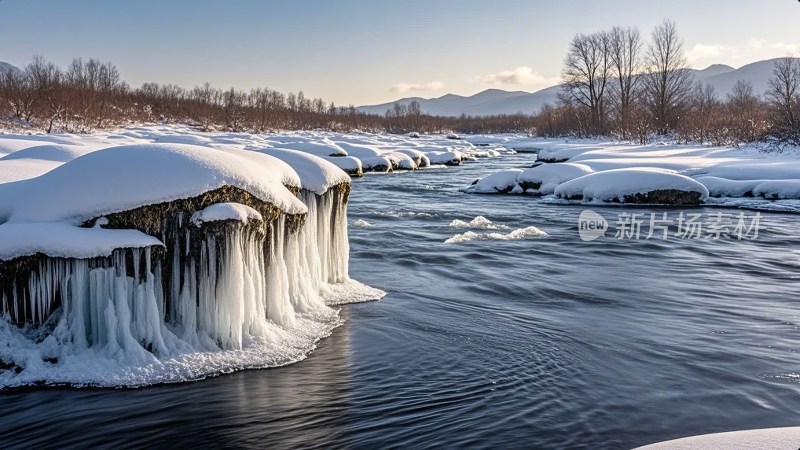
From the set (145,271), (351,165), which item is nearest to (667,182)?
(351,165)

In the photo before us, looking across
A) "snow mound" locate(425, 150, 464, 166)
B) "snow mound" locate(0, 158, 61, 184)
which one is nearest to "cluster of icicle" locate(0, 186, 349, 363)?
"snow mound" locate(0, 158, 61, 184)

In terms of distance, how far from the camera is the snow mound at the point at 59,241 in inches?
218

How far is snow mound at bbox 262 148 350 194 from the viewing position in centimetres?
847

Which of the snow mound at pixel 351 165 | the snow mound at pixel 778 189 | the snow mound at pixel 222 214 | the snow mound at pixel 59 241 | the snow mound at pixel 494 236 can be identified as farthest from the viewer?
the snow mound at pixel 351 165

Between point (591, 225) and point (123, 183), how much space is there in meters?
12.9

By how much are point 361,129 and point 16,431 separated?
95109 mm

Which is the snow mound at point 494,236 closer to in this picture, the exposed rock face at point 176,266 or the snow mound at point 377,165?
the exposed rock face at point 176,266

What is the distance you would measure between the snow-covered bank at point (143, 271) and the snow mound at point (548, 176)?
1704cm

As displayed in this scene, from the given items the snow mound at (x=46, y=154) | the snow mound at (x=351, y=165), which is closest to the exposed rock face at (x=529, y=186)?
the snow mound at (x=351, y=165)

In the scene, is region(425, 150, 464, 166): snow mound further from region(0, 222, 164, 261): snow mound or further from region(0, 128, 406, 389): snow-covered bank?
region(0, 222, 164, 261): snow mound

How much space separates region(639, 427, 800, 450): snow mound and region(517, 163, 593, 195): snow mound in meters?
19.2

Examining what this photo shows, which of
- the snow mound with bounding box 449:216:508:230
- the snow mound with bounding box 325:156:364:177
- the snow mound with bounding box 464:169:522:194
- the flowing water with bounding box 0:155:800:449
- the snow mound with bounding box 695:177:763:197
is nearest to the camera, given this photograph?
the flowing water with bounding box 0:155:800:449

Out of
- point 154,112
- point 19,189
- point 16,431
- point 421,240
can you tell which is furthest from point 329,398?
point 154,112

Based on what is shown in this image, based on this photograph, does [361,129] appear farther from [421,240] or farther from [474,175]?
[421,240]
